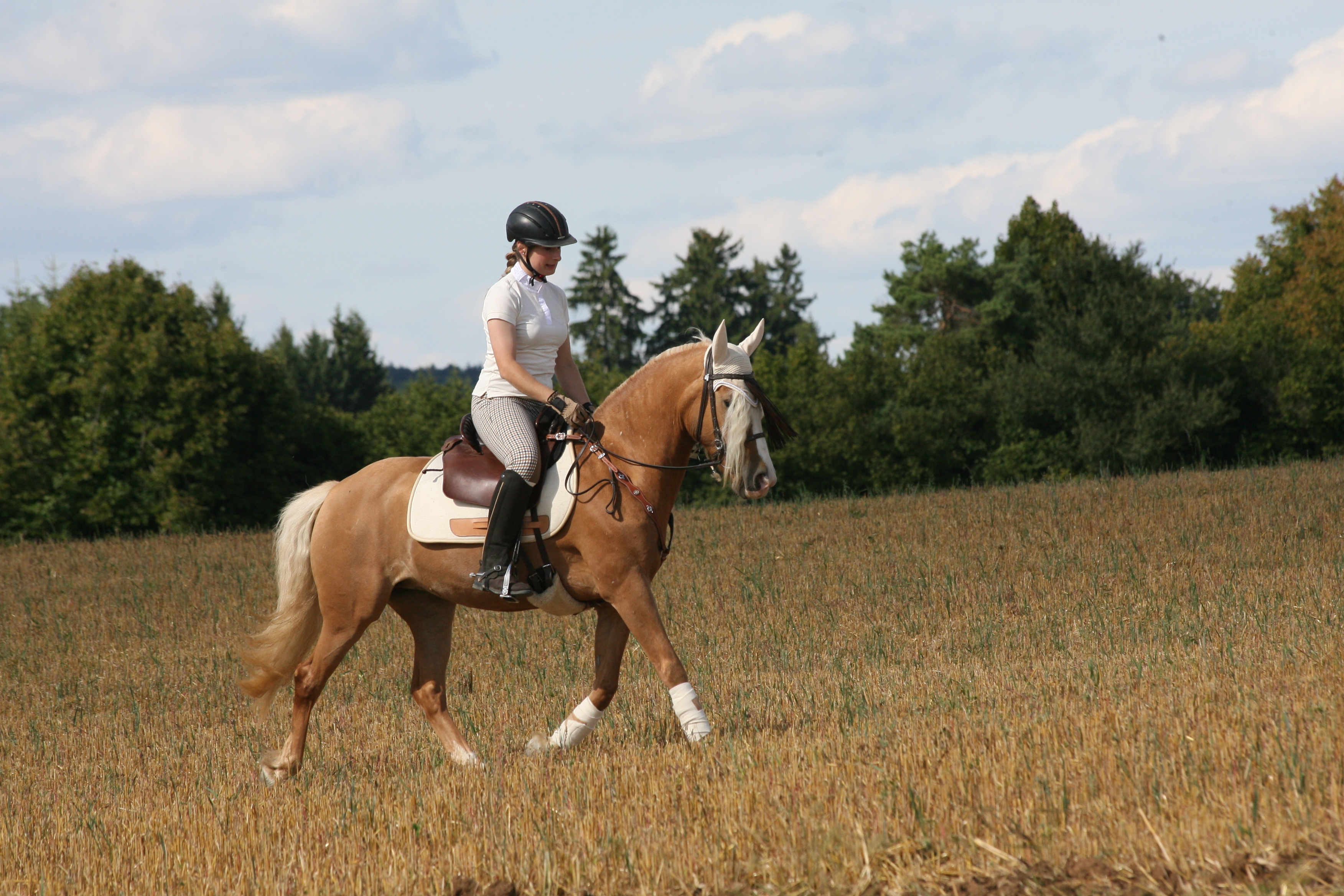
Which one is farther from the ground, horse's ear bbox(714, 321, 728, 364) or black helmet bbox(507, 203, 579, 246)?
black helmet bbox(507, 203, 579, 246)

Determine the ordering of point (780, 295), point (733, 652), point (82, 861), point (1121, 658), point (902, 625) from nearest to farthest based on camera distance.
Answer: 1. point (82, 861)
2. point (1121, 658)
3. point (733, 652)
4. point (902, 625)
5. point (780, 295)

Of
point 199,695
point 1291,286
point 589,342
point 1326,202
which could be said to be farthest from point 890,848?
point 589,342

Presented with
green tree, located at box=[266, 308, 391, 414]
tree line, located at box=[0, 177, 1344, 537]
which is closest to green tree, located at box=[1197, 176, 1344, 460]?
tree line, located at box=[0, 177, 1344, 537]

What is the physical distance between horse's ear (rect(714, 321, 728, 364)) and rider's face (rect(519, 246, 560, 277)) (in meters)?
1.05

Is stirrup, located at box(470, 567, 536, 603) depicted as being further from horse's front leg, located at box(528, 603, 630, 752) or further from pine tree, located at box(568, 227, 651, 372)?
pine tree, located at box(568, 227, 651, 372)

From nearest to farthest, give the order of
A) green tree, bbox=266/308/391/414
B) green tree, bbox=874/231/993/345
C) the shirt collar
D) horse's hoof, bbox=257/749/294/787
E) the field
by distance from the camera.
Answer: the field < the shirt collar < horse's hoof, bbox=257/749/294/787 < green tree, bbox=874/231/993/345 < green tree, bbox=266/308/391/414

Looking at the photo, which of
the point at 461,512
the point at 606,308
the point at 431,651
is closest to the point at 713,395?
the point at 461,512

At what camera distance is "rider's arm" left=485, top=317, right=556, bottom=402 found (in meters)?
6.29

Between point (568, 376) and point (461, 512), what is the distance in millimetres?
999

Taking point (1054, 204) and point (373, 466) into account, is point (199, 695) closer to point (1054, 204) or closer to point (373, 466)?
point (373, 466)

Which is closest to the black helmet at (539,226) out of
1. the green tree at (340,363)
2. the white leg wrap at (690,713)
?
the white leg wrap at (690,713)

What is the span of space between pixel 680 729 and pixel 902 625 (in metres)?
4.49

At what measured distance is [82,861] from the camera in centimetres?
541

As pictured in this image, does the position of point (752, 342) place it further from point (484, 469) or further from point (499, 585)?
point (499, 585)
